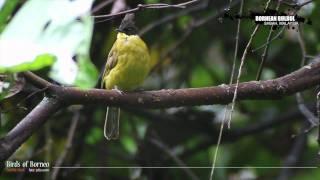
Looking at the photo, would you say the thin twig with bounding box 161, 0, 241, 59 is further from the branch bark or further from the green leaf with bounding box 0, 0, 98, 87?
the green leaf with bounding box 0, 0, 98, 87

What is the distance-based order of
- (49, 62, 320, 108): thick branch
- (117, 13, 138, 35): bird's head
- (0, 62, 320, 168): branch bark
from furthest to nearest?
(117, 13, 138, 35): bird's head, (49, 62, 320, 108): thick branch, (0, 62, 320, 168): branch bark

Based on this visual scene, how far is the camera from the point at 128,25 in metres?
1.41

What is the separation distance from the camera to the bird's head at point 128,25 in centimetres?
138

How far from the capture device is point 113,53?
1496 millimetres

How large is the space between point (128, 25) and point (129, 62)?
5.1 inches

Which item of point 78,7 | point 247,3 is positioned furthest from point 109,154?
point 78,7

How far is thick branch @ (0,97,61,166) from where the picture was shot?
114 centimetres

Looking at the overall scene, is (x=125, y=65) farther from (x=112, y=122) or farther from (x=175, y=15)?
(x=175, y=15)

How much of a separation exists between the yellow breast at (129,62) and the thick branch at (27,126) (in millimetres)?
327

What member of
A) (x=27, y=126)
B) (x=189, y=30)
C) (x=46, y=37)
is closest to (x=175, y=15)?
(x=189, y=30)

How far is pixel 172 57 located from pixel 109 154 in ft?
1.25

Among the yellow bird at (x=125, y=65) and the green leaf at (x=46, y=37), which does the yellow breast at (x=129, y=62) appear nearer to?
the yellow bird at (x=125, y=65)

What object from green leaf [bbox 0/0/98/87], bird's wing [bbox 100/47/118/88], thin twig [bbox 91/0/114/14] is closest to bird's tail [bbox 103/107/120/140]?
bird's wing [bbox 100/47/118/88]

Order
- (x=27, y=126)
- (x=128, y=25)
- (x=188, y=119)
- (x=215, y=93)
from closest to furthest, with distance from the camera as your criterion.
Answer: (x=27, y=126), (x=215, y=93), (x=128, y=25), (x=188, y=119)
